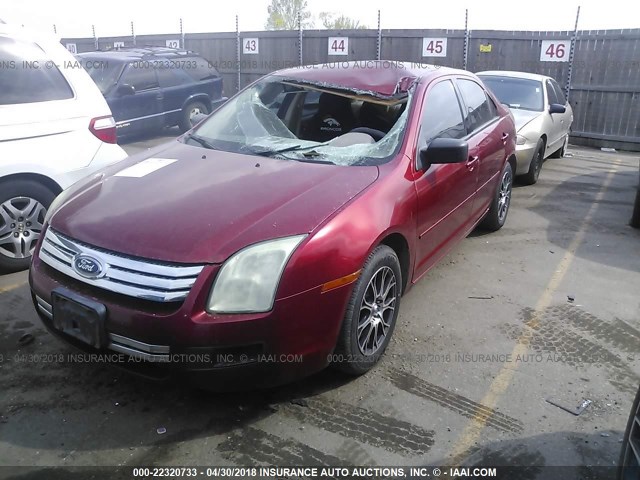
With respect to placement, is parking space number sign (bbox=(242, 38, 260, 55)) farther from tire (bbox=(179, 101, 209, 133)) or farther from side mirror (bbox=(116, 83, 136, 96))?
side mirror (bbox=(116, 83, 136, 96))

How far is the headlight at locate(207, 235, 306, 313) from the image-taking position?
2457 mm

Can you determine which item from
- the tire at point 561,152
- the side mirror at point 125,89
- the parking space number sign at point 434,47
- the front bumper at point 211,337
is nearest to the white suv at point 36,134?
the front bumper at point 211,337

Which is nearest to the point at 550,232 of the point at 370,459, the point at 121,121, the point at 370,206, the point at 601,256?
the point at 601,256

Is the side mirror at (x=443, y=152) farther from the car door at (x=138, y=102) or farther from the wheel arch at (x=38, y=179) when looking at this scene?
the car door at (x=138, y=102)

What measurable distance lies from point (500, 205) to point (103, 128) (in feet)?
12.5

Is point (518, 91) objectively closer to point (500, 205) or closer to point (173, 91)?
point (500, 205)

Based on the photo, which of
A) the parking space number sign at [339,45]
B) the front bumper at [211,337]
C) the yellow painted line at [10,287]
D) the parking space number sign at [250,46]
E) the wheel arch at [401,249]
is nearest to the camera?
the front bumper at [211,337]

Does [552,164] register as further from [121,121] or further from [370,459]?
[370,459]

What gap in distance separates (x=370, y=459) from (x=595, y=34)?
12783 millimetres

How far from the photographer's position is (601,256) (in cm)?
522

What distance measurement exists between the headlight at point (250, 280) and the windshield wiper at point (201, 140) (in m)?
1.41

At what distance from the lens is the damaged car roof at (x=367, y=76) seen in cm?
390

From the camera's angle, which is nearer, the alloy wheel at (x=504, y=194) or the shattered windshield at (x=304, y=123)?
the shattered windshield at (x=304, y=123)

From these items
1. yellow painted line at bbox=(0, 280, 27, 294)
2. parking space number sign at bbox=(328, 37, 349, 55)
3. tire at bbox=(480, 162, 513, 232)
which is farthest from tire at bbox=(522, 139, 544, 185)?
parking space number sign at bbox=(328, 37, 349, 55)
